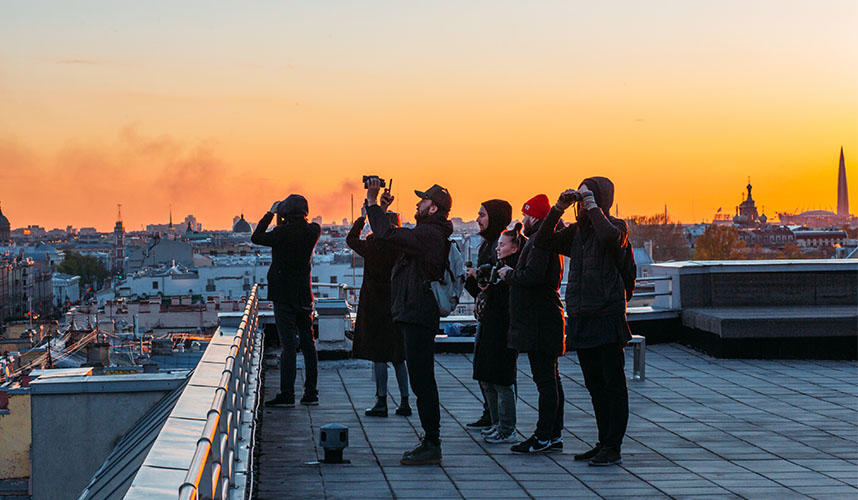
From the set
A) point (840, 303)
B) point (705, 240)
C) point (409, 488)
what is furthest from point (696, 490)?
point (705, 240)

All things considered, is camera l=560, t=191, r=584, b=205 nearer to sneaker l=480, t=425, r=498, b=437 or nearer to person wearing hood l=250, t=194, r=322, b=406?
sneaker l=480, t=425, r=498, b=437

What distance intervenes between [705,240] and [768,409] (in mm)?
115747

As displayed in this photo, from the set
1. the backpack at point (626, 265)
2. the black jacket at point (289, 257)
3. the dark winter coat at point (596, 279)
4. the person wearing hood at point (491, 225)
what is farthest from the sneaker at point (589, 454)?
the black jacket at point (289, 257)

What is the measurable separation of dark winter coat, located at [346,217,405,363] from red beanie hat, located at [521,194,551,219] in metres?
1.36

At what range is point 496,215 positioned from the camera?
735 centimetres

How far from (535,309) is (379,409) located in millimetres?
1874

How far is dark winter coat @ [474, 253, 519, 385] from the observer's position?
281 inches

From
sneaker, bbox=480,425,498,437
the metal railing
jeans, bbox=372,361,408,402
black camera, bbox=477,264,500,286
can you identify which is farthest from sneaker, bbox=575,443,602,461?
the metal railing

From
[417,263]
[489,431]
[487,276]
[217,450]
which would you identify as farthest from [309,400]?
[217,450]

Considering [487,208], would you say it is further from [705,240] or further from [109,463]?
[705,240]

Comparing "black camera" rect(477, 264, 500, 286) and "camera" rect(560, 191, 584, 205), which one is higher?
"camera" rect(560, 191, 584, 205)

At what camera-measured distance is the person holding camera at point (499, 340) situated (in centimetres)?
714

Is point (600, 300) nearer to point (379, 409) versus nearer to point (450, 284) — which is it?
point (450, 284)

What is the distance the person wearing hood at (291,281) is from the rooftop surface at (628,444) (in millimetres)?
215
